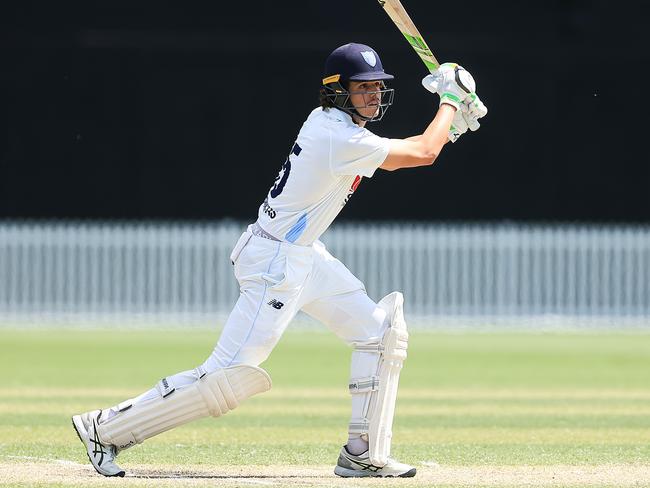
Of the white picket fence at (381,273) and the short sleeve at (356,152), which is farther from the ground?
the short sleeve at (356,152)

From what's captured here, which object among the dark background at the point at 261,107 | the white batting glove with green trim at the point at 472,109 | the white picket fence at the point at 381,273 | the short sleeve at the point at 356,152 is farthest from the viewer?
the dark background at the point at 261,107

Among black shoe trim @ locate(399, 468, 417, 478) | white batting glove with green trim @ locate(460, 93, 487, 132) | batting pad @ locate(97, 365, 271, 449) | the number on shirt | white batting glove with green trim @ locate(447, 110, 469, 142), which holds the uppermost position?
white batting glove with green trim @ locate(460, 93, 487, 132)

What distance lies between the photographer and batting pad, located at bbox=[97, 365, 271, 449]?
7.47 m

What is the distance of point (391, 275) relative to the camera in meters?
22.3

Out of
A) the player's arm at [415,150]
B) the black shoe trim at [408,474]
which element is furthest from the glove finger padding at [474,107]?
the black shoe trim at [408,474]

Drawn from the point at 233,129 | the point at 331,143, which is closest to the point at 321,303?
the point at 331,143

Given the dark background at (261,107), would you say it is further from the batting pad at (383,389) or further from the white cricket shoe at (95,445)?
the white cricket shoe at (95,445)

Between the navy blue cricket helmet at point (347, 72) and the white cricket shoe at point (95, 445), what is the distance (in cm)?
183

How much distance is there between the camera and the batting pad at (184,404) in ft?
24.5

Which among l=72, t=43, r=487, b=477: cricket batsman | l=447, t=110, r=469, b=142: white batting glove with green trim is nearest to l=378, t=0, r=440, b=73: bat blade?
l=447, t=110, r=469, b=142: white batting glove with green trim

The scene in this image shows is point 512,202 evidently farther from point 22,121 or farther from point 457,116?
point 457,116

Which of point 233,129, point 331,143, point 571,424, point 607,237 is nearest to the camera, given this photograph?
point 331,143

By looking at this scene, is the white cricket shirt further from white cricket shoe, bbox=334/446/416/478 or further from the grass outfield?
the grass outfield

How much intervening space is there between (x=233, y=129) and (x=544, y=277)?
16.2 ft
